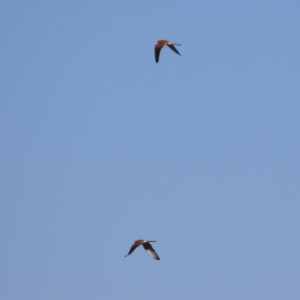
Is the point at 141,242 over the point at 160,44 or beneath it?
beneath

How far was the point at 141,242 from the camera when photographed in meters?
44.6

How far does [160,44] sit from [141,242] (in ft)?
47.4

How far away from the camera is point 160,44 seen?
44.8 meters
